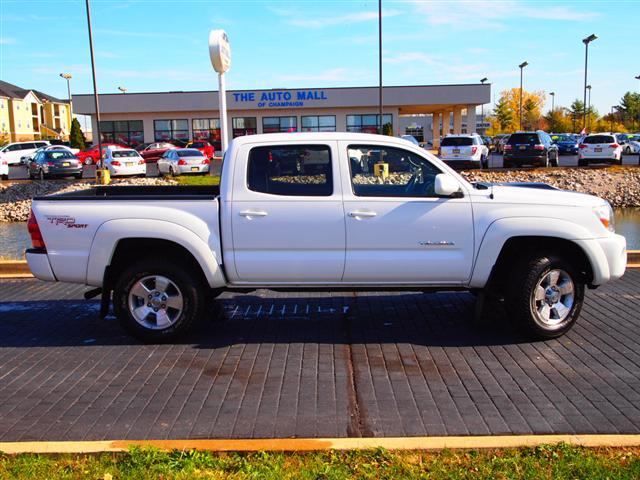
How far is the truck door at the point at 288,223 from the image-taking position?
609 cm

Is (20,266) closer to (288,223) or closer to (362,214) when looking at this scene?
(288,223)

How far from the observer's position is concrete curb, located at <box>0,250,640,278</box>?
976 cm

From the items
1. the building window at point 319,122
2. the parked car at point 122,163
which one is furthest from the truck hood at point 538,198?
the building window at point 319,122

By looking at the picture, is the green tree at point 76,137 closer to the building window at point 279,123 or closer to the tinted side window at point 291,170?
the building window at point 279,123

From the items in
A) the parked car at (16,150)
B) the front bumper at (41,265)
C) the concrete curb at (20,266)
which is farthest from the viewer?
the parked car at (16,150)

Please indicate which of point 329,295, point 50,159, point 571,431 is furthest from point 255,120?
point 571,431

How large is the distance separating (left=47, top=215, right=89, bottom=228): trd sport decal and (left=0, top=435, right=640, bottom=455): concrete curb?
96.5 inches

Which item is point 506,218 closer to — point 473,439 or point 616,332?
point 616,332

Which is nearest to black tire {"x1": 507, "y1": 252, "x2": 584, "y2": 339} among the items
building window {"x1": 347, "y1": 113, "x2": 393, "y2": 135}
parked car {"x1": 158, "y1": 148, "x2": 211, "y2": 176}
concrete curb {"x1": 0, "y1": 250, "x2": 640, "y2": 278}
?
concrete curb {"x1": 0, "y1": 250, "x2": 640, "y2": 278}

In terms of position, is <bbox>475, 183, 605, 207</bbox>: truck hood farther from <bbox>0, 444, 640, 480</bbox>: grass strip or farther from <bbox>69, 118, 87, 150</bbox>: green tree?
<bbox>69, 118, 87, 150</bbox>: green tree

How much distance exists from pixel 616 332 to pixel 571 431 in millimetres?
2626

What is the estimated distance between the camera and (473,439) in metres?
4.15

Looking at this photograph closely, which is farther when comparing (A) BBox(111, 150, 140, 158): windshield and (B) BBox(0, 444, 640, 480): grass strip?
(A) BBox(111, 150, 140, 158): windshield

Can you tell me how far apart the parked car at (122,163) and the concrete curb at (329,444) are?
29.1m
